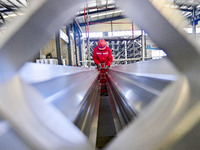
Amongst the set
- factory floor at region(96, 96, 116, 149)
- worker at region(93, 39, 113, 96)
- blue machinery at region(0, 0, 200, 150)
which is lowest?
factory floor at region(96, 96, 116, 149)

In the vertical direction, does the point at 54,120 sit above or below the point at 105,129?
above

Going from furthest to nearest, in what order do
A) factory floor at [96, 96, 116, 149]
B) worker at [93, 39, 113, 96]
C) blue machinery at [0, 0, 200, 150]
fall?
1. worker at [93, 39, 113, 96]
2. factory floor at [96, 96, 116, 149]
3. blue machinery at [0, 0, 200, 150]

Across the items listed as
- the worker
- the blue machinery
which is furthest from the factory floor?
the worker

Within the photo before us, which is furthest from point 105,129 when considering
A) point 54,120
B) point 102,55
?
point 102,55

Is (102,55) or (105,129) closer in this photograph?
(105,129)

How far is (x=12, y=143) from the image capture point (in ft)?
0.96

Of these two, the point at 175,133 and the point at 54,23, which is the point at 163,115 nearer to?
the point at 175,133

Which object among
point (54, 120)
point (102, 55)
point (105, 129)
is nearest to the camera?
point (54, 120)

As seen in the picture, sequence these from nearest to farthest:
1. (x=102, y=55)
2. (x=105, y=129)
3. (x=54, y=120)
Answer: (x=54, y=120) < (x=105, y=129) < (x=102, y=55)

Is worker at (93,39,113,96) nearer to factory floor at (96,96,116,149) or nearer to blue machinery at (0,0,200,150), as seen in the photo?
factory floor at (96,96,116,149)

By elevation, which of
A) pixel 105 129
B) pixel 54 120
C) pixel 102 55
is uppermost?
pixel 102 55

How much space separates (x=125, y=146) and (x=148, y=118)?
0.25 feet

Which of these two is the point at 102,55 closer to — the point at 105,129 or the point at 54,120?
the point at 105,129

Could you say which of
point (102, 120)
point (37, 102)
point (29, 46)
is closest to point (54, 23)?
point (29, 46)
